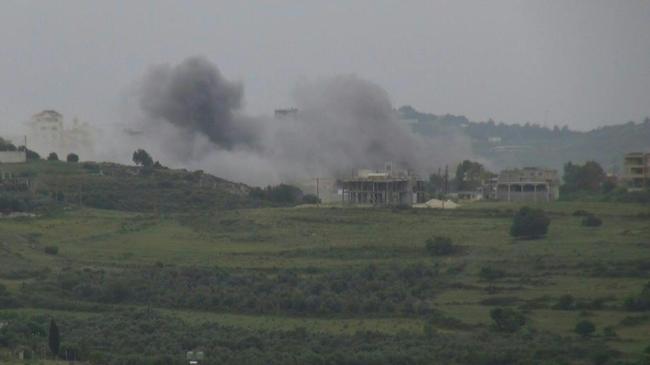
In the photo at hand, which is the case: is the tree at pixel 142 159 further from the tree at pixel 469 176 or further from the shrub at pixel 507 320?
the shrub at pixel 507 320

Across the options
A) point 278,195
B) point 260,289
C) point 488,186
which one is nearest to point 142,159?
point 278,195

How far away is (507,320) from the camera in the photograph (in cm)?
4469

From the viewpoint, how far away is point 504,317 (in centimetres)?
4488

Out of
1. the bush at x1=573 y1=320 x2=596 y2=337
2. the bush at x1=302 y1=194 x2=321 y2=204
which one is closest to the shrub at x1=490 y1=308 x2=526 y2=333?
the bush at x1=573 y1=320 x2=596 y2=337

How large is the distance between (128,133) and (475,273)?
143 feet

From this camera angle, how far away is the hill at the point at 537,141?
120 metres

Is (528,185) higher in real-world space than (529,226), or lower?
higher

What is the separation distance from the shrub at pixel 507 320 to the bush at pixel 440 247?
1142 cm

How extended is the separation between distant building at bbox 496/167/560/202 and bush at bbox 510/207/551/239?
18049 mm

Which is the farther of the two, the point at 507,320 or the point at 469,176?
the point at 469,176

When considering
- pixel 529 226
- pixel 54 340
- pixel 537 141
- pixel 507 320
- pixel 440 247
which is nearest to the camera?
pixel 54 340

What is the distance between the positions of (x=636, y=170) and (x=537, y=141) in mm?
75544

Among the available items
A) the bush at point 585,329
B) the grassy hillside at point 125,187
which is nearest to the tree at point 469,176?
the grassy hillside at point 125,187

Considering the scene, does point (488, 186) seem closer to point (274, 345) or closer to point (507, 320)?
point (507, 320)
